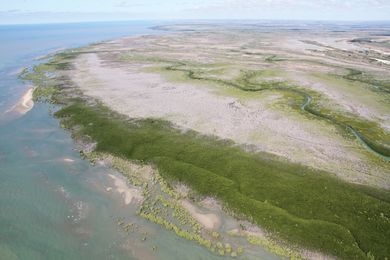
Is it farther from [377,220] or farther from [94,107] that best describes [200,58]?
[377,220]

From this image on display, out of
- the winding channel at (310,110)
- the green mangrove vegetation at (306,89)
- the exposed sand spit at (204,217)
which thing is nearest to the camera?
the exposed sand spit at (204,217)

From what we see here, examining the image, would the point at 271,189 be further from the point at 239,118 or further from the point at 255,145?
the point at 239,118

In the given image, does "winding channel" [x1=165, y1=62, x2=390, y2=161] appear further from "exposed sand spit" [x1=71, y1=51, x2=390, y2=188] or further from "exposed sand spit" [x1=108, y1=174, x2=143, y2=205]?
"exposed sand spit" [x1=108, y1=174, x2=143, y2=205]

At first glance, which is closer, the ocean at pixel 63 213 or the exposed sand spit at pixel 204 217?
the ocean at pixel 63 213

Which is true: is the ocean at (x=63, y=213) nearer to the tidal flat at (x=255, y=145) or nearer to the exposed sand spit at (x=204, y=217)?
the tidal flat at (x=255, y=145)

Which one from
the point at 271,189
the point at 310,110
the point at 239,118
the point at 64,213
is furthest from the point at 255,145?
the point at 64,213

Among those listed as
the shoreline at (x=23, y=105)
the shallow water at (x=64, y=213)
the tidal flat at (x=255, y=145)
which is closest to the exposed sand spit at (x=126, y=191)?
the shallow water at (x=64, y=213)

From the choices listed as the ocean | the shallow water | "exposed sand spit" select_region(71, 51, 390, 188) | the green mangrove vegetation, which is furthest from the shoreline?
the green mangrove vegetation
